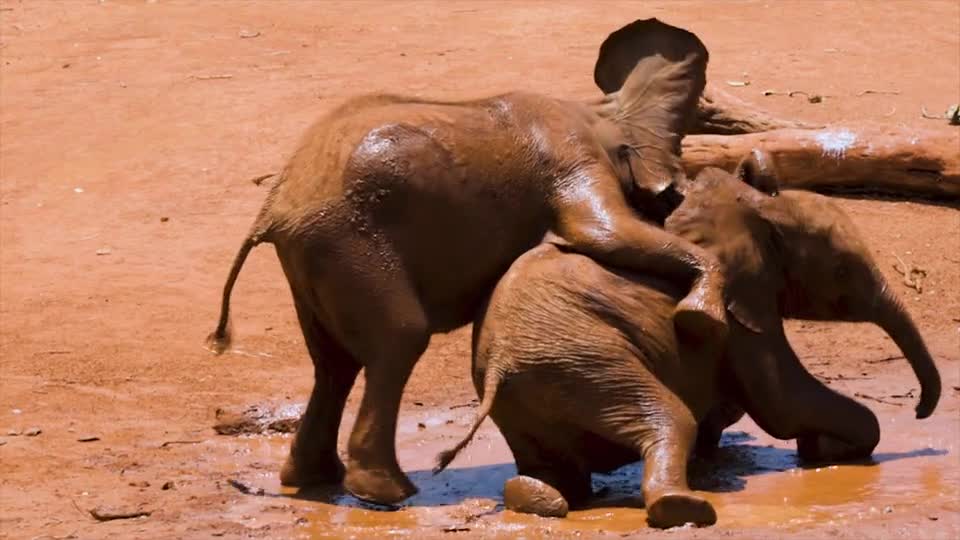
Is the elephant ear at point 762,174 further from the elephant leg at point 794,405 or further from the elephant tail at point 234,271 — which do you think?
the elephant tail at point 234,271

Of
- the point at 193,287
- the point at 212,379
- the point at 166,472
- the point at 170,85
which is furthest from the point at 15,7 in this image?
the point at 166,472

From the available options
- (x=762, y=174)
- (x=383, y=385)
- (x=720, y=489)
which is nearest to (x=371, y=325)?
(x=383, y=385)

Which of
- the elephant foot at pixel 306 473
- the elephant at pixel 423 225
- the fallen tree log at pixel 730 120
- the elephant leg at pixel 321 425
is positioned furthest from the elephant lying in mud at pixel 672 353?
the fallen tree log at pixel 730 120

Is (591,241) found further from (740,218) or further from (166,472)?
(166,472)

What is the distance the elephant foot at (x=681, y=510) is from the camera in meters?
7.63

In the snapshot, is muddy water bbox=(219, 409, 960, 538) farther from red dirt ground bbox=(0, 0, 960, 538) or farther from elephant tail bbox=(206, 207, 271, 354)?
elephant tail bbox=(206, 207, 271, 354)

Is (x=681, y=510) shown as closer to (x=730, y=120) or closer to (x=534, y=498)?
(x=534, y=498)

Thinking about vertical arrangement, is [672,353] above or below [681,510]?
above

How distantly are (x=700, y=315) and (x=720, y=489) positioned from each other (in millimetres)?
817

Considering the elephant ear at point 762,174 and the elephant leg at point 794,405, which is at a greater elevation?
the elephant ear at point 762,174

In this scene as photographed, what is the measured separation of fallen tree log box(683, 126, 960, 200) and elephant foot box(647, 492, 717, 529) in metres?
5.73

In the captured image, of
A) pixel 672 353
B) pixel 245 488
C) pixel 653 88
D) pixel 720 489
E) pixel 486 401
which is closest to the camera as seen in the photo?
pixel 486 401

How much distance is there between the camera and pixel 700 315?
27.0 feet

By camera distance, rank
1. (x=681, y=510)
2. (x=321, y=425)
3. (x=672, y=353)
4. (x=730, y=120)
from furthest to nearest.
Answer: (x=730, y=120) < (x=321, y=425) < (x=672, y=353) < (x=681, y=510)
